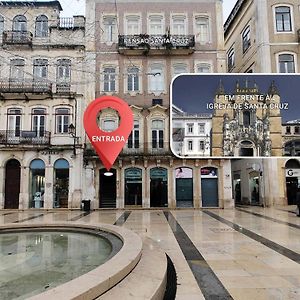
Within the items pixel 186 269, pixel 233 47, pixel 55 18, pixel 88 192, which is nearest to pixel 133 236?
pixel 186 269

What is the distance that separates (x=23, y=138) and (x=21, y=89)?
349 centimetres

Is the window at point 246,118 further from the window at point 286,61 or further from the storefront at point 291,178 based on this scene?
the window at point 286,61

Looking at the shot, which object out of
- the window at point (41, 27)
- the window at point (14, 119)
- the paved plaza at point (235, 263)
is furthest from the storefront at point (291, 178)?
the window at point (41, 27)

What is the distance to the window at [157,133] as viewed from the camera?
2433 cm

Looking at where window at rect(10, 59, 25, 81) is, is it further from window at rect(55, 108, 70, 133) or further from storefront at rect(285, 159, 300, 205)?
storefront at rect(285, 159, 300, 205)

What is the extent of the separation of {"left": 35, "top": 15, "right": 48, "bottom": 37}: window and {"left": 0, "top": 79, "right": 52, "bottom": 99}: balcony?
3860 mm

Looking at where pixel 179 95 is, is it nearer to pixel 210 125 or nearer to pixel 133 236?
pixel 210 125

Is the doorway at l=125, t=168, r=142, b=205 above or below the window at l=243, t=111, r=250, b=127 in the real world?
below

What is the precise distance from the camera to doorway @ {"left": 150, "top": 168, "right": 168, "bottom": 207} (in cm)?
2439

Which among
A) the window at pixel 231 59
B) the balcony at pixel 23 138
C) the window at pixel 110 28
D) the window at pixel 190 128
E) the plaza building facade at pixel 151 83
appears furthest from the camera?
the window at pixel 231 59

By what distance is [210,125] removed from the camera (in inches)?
80.5

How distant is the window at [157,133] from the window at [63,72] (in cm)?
700

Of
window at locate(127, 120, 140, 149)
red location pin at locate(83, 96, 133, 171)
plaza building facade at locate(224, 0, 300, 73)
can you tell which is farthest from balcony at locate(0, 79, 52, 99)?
red location pin at locate(83, 96, 133, 171)

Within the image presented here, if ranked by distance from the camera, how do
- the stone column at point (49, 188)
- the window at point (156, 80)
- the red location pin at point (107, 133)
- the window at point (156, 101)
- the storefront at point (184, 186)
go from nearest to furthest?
the red location pin at point (107, 133)
the stone column at point (49, 188)
the storefront at point (184, 186)
the window at point (156, 101)
the window at point (156, 80)
